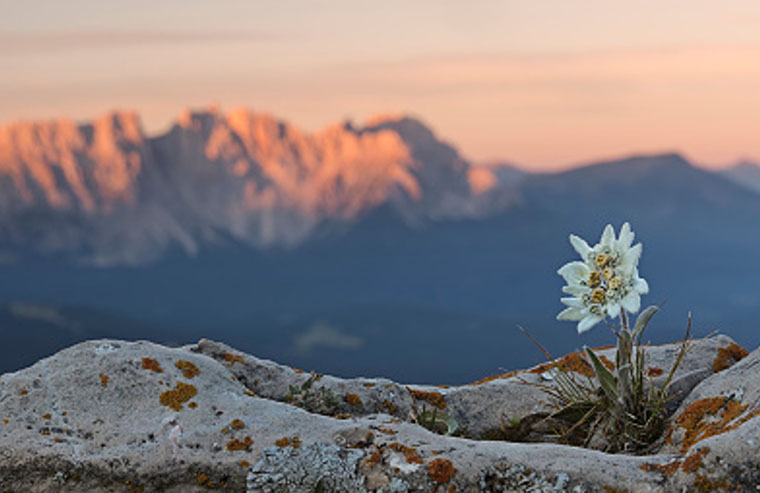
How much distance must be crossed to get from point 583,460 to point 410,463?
1304mm

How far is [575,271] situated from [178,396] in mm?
3763

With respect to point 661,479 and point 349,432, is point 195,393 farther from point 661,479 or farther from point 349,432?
point 661,479

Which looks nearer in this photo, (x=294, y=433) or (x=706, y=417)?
(x=294, y=433)

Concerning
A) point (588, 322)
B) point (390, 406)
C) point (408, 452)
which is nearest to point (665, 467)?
point (588, 322)

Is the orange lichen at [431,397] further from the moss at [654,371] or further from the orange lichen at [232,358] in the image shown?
the moss at [654,371]

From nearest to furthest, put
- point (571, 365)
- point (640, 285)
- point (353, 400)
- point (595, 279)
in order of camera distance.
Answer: point (640, 285), point (595, 279), point (353, 400), point (571, 365)

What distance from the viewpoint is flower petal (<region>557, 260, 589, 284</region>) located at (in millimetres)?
7836

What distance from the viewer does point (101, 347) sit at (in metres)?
8.58

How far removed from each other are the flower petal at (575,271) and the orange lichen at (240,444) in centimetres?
310

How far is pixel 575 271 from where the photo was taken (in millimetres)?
7871

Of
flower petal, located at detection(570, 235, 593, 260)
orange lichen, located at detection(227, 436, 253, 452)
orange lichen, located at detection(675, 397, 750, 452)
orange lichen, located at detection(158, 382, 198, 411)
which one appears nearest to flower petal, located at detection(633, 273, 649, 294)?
flower petal, located at detection(570, 235, 593, 260)

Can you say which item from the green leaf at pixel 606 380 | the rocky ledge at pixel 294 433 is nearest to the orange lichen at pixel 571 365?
the rocky ledge at pixel 294 433

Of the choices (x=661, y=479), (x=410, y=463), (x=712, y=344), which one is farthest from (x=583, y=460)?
(x=712, y=344)

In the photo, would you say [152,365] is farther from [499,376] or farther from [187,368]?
[499,376]
